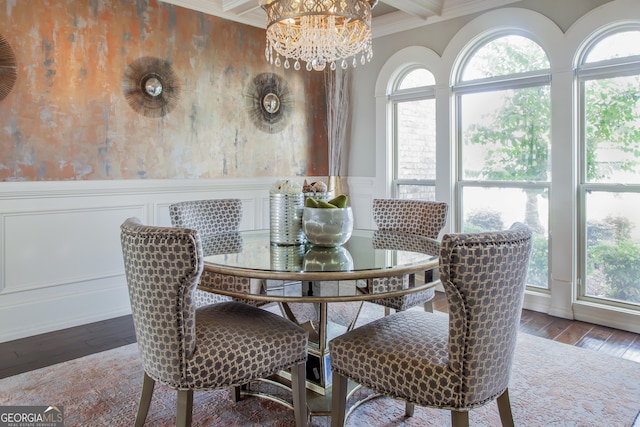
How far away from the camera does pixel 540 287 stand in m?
3.81

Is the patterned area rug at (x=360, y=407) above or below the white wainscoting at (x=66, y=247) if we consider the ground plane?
below

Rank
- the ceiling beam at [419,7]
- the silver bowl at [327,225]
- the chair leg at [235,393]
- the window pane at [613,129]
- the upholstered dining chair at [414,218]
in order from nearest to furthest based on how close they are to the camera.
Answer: the silver bowl at [327,225] < the chair leg at [235,393] < the upholstered dining chair at [414,218] < the window pane at [613,129] < the ceiling beam at [419,7]

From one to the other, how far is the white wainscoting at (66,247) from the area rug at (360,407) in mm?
769

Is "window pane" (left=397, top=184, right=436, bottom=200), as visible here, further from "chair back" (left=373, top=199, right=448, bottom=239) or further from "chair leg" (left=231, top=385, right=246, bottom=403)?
"chair leg" (left=231, top=385, right=246, bottom=403)

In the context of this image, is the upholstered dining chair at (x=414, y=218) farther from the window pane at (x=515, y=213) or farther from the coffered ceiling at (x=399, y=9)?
the coffered ceiling at (x=399, y=9)

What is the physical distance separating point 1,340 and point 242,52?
3.09 m

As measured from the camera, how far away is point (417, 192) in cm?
466

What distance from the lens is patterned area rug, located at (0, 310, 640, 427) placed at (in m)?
2.12

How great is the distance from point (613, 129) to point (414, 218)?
5.67 ft

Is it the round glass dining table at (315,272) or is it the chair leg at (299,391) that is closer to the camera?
the round glass dining table at (315,272)

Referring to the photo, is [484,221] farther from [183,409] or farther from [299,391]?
[183,409]

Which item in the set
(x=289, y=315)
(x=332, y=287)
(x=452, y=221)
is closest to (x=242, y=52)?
(x=452, y=221)

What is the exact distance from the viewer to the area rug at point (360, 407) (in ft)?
6.95

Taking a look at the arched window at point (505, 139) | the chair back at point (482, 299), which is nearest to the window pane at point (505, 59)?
the arched window at point (505, 139)
